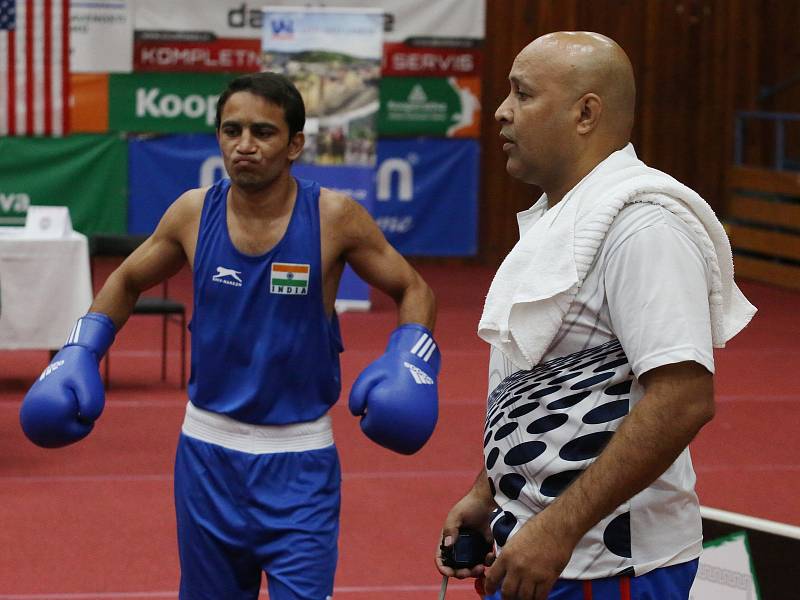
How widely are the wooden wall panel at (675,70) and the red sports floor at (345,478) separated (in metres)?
4.37

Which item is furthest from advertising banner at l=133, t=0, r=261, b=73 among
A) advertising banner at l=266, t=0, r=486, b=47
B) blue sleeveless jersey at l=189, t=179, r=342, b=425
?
blue sleeveless jersey at l=189, t=179, r=342, b=425

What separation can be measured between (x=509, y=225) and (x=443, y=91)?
A: 1.52 metres

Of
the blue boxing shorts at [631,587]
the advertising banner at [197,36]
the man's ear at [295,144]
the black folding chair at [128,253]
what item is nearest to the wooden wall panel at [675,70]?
the advertising banner at [197,36]

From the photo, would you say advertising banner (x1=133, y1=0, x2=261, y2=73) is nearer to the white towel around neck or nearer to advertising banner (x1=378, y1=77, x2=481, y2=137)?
advertising banner (x1=378, y1=77, x2=481, y2=137)

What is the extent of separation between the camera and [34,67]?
1302cm

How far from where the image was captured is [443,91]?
1387cm

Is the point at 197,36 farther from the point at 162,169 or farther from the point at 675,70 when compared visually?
the point at 675,70

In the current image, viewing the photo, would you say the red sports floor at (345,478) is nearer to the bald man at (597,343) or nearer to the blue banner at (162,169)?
the bald man at (597,343)

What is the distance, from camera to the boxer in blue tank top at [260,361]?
11.2 feet

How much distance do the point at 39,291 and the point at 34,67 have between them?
5.61 m

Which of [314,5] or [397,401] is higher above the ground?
[314,5]

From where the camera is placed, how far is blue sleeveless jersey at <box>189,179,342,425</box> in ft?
11.3

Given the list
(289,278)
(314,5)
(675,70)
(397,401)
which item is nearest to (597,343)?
(397,401)

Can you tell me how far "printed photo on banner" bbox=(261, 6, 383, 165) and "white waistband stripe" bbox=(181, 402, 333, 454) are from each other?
755cm
